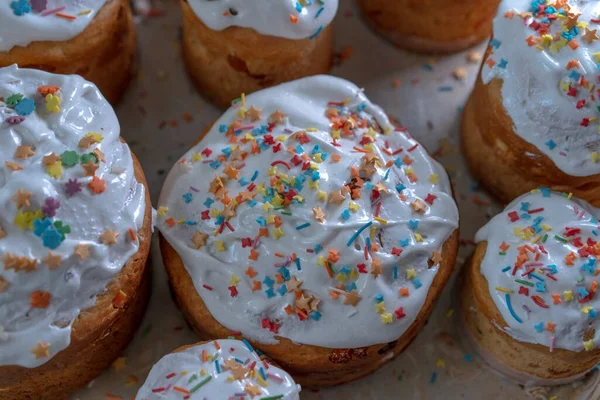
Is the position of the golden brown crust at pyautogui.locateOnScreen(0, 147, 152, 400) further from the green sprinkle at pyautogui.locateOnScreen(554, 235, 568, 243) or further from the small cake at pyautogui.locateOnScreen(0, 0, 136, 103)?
the green sprinkle at pyautogui.locateOnScreen(554, 235, 568, 243)

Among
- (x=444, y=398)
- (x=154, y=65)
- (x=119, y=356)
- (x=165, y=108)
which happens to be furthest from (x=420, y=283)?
(x=154, y=65)

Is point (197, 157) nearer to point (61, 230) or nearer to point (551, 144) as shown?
point (61, 230)

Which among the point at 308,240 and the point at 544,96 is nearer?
the point at 308,240

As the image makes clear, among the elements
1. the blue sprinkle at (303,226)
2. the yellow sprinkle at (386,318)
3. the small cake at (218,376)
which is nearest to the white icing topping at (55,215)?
the small cake at (218,376)

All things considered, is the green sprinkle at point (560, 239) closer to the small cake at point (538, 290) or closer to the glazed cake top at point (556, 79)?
the small cake at point (538, 290)

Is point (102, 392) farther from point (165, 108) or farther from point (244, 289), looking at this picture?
point (165, 108)

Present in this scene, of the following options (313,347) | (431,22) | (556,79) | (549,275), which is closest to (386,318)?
(313,347)
